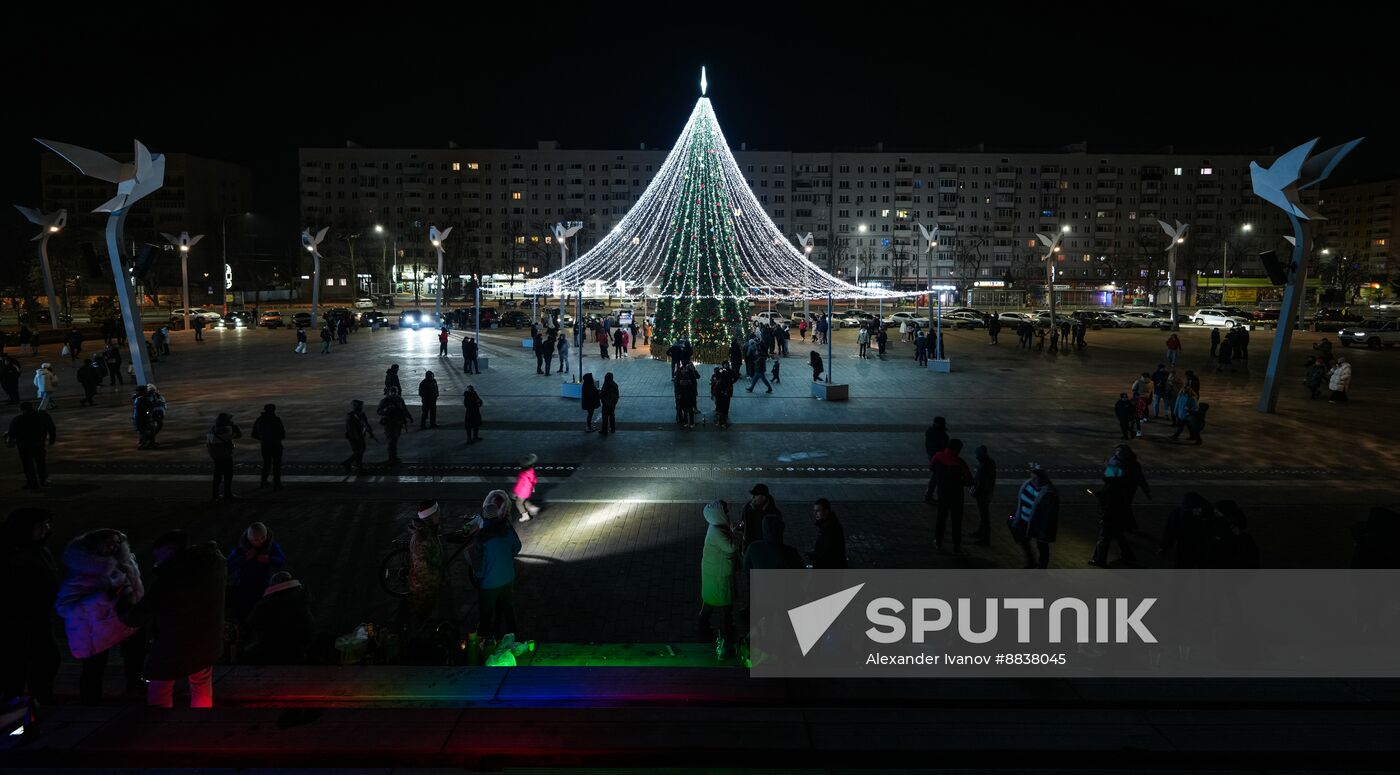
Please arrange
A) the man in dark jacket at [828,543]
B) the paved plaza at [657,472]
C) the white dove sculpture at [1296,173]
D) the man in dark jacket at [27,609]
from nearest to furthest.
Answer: the man in dark jacket at [27,609] → the man in dark jacket at [828,543] → the paved plaza at [657,472] → the white dove sculpture at [1296,173]

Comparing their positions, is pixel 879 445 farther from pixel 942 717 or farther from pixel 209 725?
pixel 209 725

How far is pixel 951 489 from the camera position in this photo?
8555 millimetres

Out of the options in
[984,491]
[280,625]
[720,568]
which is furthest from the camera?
[984,491]

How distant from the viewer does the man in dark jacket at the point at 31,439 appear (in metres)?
10.9

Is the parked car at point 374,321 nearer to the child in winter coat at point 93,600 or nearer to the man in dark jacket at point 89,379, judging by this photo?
the man in dark jacket at point 89,379

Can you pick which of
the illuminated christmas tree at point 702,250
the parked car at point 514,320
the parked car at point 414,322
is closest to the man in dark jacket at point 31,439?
the illuminated christmas tree at point 702,250

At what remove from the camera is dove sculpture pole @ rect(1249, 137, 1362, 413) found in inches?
704

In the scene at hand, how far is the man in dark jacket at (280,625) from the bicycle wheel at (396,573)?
5.38 ft

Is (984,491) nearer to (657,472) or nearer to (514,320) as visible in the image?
(657,472)

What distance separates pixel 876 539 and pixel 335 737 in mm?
5954

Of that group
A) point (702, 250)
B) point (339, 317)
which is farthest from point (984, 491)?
point (339, 317)

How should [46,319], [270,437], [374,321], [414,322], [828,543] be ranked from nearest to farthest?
1. [828,543]
2. [270,437]
3. [374,321]
4. [414,322]
5. [46,319]

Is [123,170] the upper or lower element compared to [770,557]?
upper

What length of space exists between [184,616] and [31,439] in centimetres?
841
